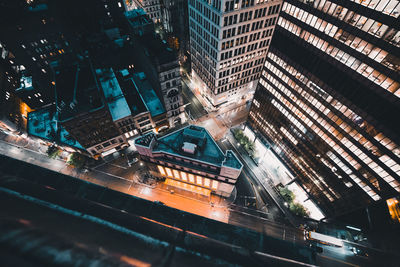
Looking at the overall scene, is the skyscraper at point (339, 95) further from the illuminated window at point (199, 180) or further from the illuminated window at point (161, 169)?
the illuminated window at point (161, 169)

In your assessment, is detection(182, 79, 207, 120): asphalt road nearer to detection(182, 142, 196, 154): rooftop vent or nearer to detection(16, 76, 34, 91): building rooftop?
detection(182, 142, 196, 154): rooftop vent

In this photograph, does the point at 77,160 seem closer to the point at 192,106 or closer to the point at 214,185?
the point at 214,185

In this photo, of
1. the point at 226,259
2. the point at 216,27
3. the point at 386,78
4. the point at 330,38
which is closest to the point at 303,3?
the point at 330,38

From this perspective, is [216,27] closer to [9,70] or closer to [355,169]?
[355,169]

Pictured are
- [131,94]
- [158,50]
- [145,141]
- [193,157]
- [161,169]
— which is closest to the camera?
[193,157]

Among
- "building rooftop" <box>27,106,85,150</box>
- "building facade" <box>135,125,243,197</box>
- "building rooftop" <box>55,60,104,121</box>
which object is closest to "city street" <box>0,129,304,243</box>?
"building rooftop" <box>27,106,85,150</box>

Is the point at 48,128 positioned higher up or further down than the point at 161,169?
higher up

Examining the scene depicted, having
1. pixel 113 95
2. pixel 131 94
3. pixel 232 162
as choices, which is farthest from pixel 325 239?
pixel 113 95
